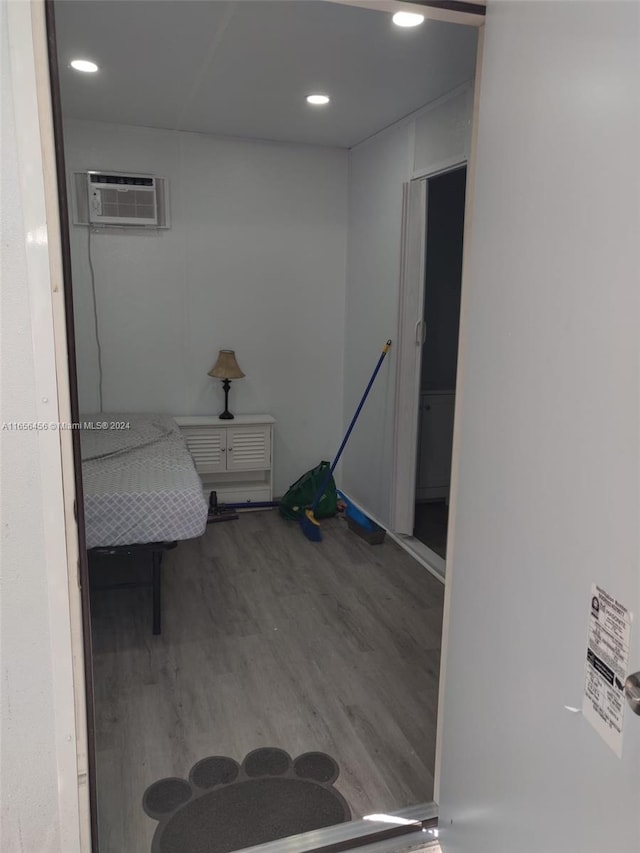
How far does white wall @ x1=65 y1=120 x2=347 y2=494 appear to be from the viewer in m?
4.07

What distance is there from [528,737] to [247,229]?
371 centimetres

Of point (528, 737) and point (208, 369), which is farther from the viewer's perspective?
point (208, 369)

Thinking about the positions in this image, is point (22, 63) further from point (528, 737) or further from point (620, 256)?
point (528, 737)

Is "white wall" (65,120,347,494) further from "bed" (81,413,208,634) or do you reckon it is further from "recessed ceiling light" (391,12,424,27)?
"recessed ceiling light" (391,12,424,27)

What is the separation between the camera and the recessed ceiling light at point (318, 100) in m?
3.22

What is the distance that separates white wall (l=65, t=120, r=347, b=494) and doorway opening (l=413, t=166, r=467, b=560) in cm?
63

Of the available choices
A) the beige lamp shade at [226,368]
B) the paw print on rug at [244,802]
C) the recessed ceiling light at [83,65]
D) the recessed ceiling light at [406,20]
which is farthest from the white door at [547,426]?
the beige lamp shade at [226,368]

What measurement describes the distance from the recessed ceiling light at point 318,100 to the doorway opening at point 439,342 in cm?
121

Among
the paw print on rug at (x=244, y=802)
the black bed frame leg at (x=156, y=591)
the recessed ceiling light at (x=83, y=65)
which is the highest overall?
the recessed ceiling light at (x=83, y=65)

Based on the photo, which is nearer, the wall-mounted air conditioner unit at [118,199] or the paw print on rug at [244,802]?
the paw print on rug at [244,802]

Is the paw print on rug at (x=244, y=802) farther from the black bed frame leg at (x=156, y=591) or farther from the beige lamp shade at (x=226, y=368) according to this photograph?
the beige lamp shade at (x=226, y=368)

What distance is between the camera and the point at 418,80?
2939mm

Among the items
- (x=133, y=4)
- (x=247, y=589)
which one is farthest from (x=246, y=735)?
(x=133, y=4)

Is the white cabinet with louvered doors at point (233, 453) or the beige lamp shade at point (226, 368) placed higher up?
the beige lamp shade at point (226, 368)
